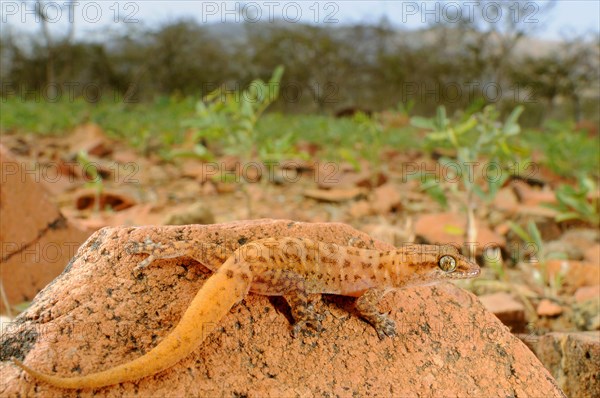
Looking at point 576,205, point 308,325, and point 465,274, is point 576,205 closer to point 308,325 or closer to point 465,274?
point 465,274

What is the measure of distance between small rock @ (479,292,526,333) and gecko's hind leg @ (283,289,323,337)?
Result: 236 cm

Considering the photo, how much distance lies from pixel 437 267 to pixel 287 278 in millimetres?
802

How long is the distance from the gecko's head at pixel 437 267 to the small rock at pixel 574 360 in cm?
101

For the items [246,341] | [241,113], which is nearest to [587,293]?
[241,113]

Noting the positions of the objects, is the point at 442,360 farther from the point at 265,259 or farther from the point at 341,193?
the point at 341,193

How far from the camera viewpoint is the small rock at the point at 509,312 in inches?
189

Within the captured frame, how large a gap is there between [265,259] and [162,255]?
48 centimetres

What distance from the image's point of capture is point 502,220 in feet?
24.9

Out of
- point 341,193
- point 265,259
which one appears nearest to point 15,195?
point 265,259

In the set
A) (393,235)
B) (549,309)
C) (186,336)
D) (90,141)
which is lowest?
(549,309)

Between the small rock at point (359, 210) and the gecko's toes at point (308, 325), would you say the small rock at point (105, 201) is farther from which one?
the gecko's toes at point (308, 325)

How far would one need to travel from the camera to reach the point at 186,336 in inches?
91.4

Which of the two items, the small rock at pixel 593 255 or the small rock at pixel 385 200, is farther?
the small rock at pixel 385 200

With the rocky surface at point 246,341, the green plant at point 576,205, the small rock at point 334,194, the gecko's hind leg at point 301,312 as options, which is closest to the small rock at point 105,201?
the small rock at point 334,194
